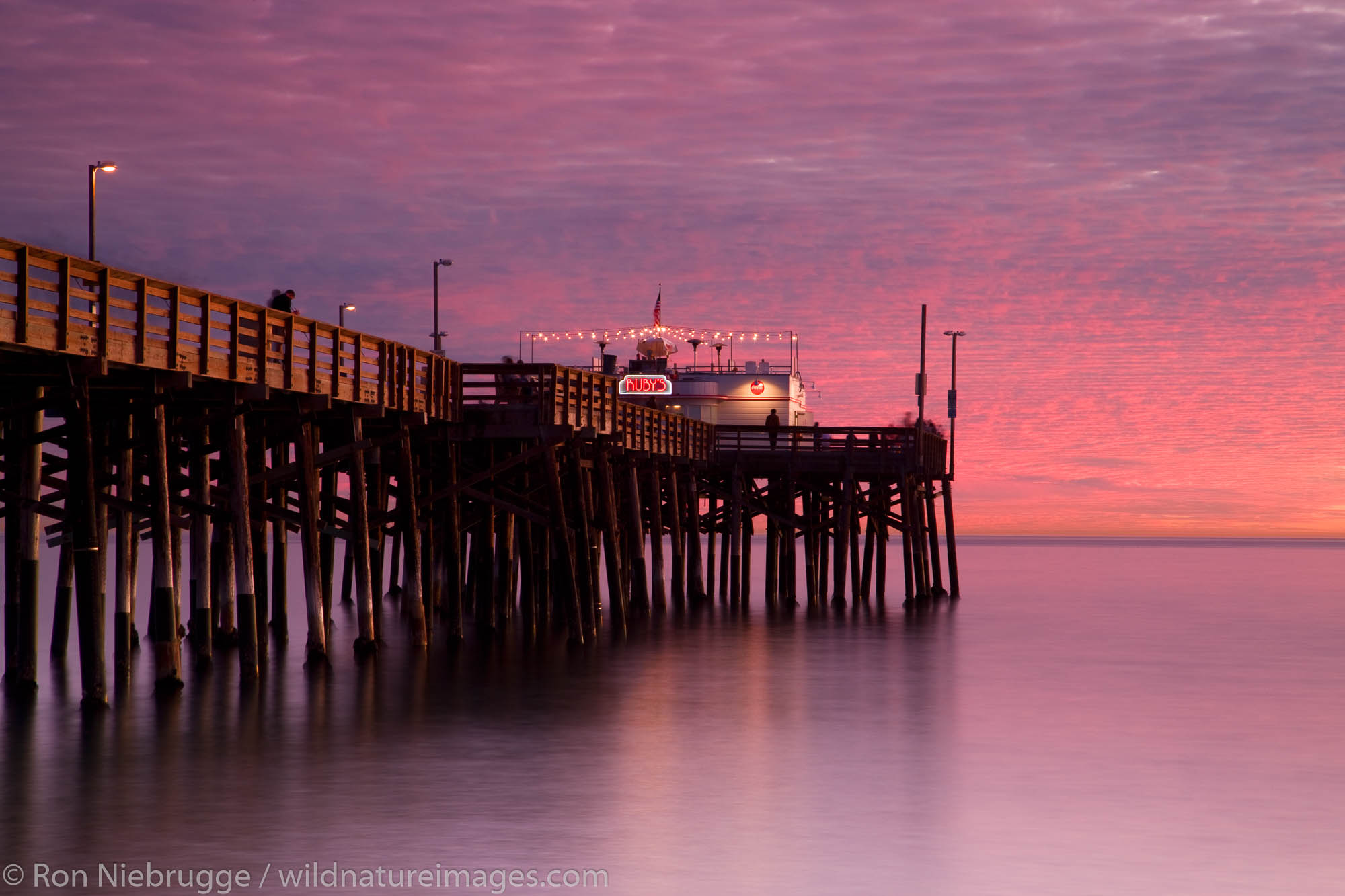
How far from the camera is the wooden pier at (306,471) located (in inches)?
814

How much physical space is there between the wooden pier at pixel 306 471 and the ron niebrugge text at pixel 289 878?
7116 mm

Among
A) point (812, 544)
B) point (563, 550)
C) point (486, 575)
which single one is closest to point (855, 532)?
point (812, 544)

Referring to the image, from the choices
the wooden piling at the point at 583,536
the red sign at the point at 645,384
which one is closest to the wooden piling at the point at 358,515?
the wooden piling at the point at 583,536

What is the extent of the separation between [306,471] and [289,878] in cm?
1310

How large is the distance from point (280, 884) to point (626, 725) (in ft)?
32.1

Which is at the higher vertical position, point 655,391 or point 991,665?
point 655,391

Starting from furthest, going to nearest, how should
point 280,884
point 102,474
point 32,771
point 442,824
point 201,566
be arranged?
point 201,566
point 102,474
point 32,771
point 442,824
point 280,884

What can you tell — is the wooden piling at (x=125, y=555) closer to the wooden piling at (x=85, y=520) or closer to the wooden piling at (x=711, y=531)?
the wooden piling at (x=85, y=520)

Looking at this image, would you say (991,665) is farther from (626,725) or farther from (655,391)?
(655,391)

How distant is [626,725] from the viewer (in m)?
22.3

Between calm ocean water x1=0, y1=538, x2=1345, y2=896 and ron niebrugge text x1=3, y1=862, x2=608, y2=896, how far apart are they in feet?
0.15

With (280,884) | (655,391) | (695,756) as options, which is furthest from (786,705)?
(655,391)

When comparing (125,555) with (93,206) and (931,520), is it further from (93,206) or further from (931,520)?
(931,520)

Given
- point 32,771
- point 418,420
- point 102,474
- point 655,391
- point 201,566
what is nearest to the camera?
point 32,771
